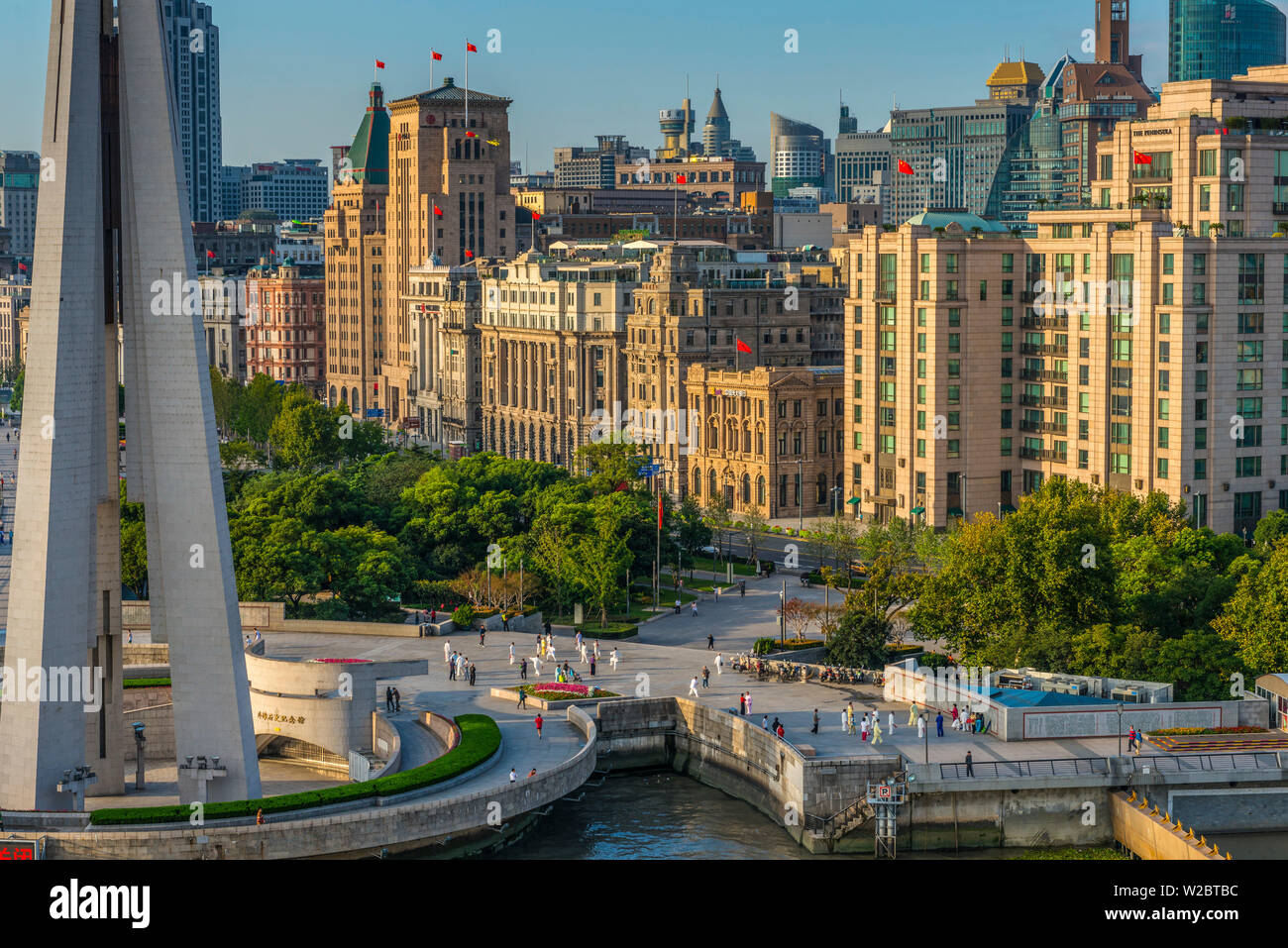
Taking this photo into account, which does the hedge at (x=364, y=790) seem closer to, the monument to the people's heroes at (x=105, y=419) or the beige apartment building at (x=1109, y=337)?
the monument to the people's heroes at (x=105, y=419)

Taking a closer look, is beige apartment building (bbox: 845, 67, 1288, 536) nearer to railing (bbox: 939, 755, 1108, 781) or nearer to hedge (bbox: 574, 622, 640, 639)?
hedge (bbox: 574, 622, 640, 639)

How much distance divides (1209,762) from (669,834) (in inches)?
763

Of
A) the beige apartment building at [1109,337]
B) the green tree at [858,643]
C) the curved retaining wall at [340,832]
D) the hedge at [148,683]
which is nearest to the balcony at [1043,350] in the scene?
the beige apartment building at [1109,337]

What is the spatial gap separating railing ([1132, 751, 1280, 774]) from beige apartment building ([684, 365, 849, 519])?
7254 centimetres

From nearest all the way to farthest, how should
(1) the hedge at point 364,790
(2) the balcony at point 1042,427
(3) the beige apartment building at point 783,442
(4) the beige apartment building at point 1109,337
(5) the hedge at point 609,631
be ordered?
1. (1) the hedge at point 364,790
2. (5) the hedge at point 609,631
3. (4) the beige apartment building at point 1109,337
4. (2) the balcony at point 1042,427
5. (3) the beige apartment building at point 783,442

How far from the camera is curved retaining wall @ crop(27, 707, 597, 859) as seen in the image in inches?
2518

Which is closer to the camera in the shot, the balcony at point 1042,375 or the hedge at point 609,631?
the hedge at point 609,631

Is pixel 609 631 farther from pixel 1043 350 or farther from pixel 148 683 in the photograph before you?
pixel 1043 350

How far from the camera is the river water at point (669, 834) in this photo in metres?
72.5

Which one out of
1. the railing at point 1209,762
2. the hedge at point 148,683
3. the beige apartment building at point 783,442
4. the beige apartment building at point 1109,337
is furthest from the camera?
the beige apartment building at point 783,442

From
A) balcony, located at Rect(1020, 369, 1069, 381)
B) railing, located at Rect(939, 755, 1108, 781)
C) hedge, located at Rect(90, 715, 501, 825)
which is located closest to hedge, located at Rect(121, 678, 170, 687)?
hedge, located at Rect(90, 715, 501, 825)

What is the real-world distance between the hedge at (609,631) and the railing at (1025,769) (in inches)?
1344

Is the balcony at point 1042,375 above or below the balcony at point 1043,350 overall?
below
